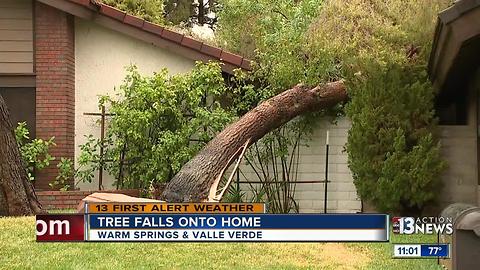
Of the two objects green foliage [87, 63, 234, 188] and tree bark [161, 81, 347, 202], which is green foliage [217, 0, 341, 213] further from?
green foliage [87, 63, 234, 188]

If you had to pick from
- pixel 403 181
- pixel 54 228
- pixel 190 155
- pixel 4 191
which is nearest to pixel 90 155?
pixel 190 155

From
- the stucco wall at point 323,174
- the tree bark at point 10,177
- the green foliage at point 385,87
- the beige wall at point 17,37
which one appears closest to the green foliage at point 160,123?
the stucco wall at point 323,174

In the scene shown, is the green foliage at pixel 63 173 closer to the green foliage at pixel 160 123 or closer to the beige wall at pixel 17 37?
the green foliage at pixel 160 123

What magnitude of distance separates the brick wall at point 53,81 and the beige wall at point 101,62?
26cm

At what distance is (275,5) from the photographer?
45.3 ft

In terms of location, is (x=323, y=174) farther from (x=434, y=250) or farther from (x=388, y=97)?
(x=434, y=250)

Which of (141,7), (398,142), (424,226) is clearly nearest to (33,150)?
(398,142)

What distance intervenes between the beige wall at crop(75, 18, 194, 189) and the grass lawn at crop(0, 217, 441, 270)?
4.89 meters

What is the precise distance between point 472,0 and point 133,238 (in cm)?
382

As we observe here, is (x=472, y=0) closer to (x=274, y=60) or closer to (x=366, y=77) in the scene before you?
(x=366, y=77)

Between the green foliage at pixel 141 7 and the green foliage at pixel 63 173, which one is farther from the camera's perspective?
the green foliage at pixel 141 7

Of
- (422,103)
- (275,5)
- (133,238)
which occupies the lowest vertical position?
(133,238)

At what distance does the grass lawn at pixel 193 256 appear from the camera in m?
6.40

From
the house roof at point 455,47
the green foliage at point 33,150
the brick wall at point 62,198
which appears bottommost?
the brick wall at point 62,198
